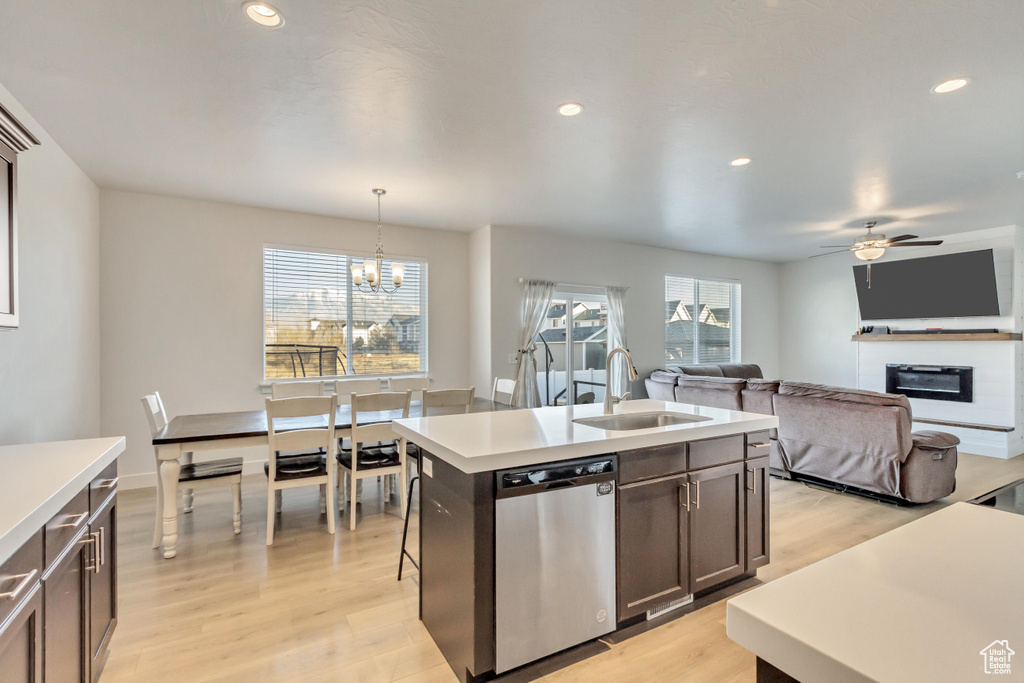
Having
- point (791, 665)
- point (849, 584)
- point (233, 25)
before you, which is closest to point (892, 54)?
point (849, 584)

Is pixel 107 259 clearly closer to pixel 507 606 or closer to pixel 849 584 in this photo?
pixel 507 606

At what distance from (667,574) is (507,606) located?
0.86m

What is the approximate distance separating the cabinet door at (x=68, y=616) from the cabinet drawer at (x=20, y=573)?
91 millimetres

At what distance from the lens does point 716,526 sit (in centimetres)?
244

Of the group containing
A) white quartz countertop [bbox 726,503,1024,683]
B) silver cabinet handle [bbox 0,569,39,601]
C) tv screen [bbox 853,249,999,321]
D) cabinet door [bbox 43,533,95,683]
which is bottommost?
cabinet door [bbox 43,533,95,683]

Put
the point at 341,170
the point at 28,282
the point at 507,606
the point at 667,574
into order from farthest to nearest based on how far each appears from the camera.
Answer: the point at 341,170, the point at 28,282, the point at 667,574, the point at 507,606

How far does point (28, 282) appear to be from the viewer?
295 cm

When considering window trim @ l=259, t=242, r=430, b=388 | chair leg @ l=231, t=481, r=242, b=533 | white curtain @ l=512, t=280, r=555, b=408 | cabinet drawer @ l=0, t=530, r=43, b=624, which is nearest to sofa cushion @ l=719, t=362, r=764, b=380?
white curtain @ l=512, t=280, r=555, b=408

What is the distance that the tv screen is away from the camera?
5.94 meters

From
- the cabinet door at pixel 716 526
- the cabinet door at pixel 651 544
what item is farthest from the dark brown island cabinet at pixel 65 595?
the cabinet door at pixel 716 526

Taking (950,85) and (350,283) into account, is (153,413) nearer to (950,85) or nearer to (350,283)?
(350,283)

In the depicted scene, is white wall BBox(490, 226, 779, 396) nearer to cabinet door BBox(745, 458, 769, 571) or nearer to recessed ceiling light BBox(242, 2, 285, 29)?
cabinet door BBox(745, 458, 769, 571)

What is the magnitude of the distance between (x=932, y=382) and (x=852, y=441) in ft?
11.7

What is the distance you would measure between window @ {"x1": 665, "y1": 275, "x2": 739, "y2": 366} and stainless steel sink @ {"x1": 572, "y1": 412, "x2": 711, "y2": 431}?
15.6ft
